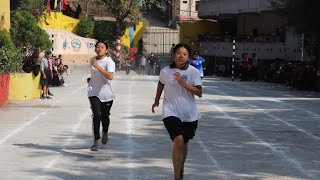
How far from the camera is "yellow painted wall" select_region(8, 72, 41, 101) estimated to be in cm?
1688

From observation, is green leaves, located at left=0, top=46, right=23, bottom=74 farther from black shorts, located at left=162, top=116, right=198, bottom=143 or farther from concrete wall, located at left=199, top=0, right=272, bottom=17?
concrete wall, located at left=199, top=0, right=272, bottom=17

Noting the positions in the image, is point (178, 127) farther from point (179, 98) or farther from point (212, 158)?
point (212, 158)

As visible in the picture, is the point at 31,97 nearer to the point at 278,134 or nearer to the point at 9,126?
the point at 9,126

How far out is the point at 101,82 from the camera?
9.67 metres

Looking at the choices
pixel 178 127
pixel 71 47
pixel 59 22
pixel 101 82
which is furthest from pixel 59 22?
pixel 178 127

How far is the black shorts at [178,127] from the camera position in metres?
7.09

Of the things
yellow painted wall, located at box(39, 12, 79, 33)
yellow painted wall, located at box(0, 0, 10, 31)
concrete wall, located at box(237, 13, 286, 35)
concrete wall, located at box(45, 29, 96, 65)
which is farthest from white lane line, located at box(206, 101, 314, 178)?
yellow painted wall, located at box(39, 12, 79, 33)

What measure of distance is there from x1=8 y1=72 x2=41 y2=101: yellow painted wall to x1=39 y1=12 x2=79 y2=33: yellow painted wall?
72.5 ft

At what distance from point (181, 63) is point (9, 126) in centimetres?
597

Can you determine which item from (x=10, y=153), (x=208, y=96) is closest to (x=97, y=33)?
(x=208, y=96)

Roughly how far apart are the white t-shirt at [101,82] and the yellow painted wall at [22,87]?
7627 millimetres

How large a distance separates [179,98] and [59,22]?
36513 millimetres

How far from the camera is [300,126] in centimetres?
1302

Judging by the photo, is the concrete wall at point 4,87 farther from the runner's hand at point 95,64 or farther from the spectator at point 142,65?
the spectator at point 142,65
